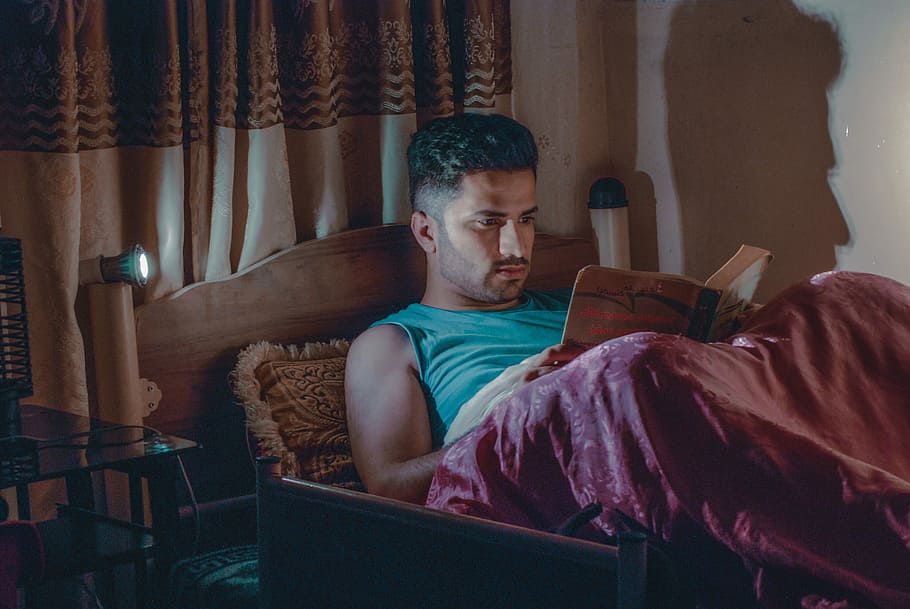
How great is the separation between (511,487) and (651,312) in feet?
1.36

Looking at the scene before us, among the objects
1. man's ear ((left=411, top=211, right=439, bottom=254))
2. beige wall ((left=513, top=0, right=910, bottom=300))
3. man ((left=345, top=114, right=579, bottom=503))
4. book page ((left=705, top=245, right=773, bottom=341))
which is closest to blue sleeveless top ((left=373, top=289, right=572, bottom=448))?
man ((left=345, top=114, right=579, bottom=503))

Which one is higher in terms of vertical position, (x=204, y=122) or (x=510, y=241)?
(x=204, y=122)

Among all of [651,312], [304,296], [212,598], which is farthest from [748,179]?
[212,598]

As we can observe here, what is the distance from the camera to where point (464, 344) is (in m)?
1.64

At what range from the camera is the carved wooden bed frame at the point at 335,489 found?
91cm

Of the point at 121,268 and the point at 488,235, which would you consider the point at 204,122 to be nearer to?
the point at 121,268

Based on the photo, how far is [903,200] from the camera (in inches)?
73.5

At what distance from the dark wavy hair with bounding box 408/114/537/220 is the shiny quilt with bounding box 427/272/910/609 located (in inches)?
22.3

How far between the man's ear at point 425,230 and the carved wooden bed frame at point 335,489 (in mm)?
130

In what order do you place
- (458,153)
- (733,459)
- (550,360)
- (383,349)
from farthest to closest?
(458,153) < (383,349) < (550,360) < (733,459)

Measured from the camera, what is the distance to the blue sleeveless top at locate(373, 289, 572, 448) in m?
1.56

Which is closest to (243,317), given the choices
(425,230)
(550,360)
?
(425,230)

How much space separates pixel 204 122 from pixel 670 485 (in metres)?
1.11

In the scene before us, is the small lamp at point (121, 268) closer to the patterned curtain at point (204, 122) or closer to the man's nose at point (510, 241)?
the patterned curtain at point (204, 122)
